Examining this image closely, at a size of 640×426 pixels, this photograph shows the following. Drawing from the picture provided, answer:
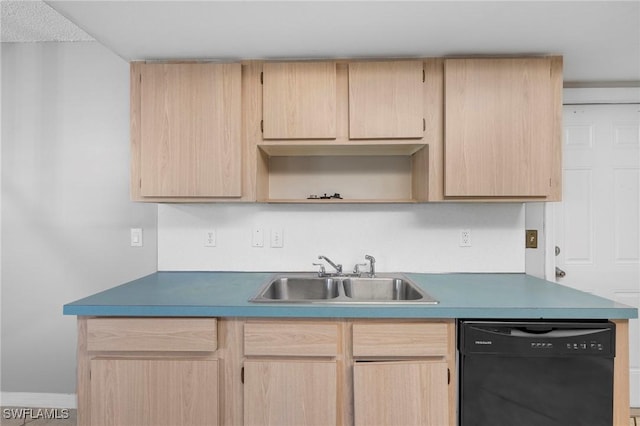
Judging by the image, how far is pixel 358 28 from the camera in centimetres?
161

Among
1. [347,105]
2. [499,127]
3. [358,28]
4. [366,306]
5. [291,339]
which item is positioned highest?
[358,28]

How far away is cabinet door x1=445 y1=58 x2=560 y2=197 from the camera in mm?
1811

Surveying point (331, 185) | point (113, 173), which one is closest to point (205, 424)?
point (331, 185)

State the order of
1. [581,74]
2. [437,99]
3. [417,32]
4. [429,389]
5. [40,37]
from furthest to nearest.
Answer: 1. [40,37]
2. [581,74]
3. [437,99]
4. [417,32]
5. [429,389]

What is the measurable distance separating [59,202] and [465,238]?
Answer: 262cm

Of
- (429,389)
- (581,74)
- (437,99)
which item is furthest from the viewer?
(581,74)

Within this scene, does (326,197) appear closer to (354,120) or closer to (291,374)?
(354,120)

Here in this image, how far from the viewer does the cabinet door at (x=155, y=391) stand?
4.91ft

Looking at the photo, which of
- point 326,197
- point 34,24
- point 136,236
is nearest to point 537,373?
point 326,197

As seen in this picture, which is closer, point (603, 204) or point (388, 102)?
point (388, 102)

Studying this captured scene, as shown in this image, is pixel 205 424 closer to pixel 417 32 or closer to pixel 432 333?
pixel 432 333

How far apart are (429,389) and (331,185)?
122 cm

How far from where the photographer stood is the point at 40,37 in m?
2.33

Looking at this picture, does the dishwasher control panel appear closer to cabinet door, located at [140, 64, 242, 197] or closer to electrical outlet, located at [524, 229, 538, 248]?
electrical outlet, located at [524, 229, 538, 248]
